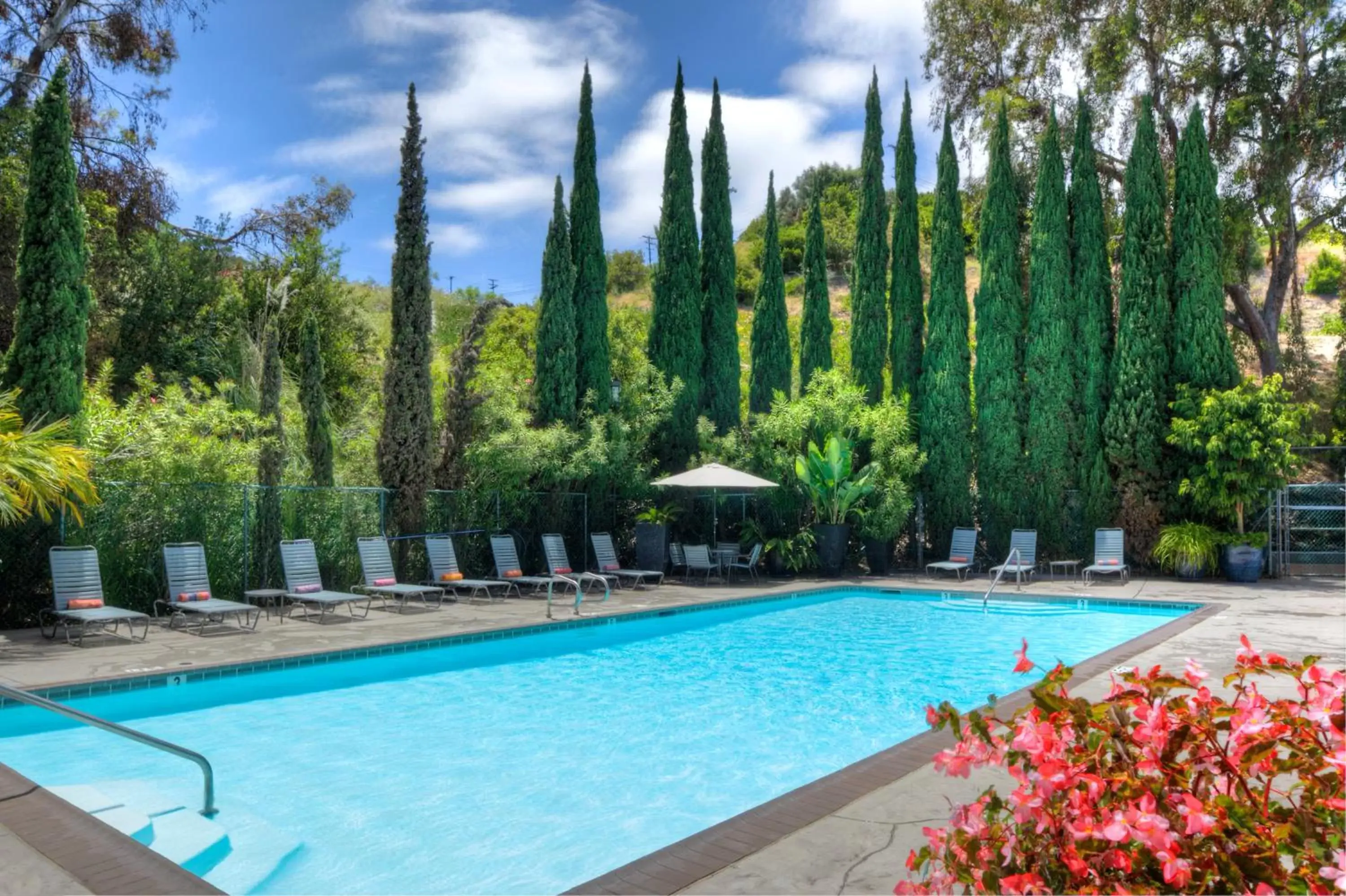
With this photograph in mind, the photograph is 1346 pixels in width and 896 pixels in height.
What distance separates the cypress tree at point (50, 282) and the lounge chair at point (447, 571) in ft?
16.1

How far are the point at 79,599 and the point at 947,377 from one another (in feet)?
51.5

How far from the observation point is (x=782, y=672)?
9398mm

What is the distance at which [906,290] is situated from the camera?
20.6 metres

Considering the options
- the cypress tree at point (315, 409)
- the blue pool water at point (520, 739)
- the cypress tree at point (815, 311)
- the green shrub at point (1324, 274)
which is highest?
the green shrub at point (1324, 274)

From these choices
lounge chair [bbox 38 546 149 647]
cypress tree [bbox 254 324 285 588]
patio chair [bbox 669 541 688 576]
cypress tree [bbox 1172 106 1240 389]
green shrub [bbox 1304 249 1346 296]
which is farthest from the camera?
green shrub [bbox 1304 249 1346 296]

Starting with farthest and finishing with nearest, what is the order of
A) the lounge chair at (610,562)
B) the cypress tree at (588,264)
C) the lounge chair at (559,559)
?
the cypress tree at (588,264), the lounge chair at (610,562), the lounge chair at (559,559)

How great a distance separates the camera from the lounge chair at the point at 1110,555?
16031mm

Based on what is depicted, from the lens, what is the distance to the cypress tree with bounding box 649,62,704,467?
1895cm

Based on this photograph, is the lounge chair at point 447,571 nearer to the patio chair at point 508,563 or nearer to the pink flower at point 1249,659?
the patio chair at point 508,563

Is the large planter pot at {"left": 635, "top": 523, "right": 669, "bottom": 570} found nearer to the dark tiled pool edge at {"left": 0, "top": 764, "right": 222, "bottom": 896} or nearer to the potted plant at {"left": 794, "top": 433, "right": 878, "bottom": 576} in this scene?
the potted plant at {"left": 794, "top": 433, "right": 878, "bottom": 576}

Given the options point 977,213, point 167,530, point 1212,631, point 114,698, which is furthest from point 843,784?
point 977,213

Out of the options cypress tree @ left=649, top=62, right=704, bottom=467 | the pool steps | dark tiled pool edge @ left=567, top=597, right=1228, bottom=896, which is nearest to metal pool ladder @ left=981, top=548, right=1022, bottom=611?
cypress tree @ left=649, top=62, right=704, bottom=467

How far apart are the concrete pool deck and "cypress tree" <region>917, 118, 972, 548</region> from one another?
8.89 feet

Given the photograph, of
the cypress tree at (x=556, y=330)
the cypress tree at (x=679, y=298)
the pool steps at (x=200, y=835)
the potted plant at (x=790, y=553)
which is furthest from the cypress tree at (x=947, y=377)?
the pool steps at (x=200, y=835)
